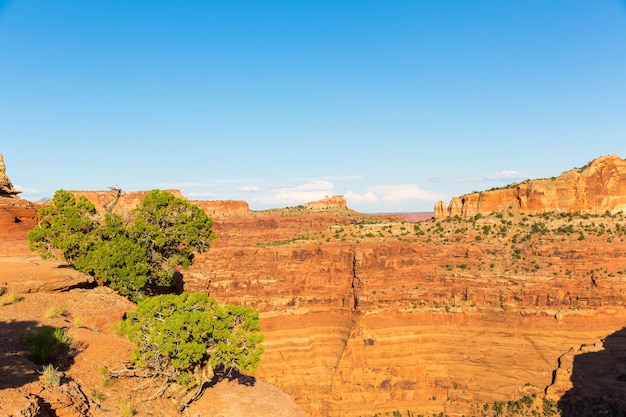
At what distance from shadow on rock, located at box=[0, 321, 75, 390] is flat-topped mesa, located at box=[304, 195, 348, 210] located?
9008 centimetres

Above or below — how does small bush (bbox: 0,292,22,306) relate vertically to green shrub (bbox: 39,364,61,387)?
above

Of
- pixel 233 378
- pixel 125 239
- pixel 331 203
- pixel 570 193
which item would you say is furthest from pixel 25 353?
pixel 331 203

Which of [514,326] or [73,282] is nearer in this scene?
[73,282]

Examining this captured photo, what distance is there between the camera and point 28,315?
20641mm

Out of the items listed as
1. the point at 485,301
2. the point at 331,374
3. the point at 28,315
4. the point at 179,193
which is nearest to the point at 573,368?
the point at 485,301

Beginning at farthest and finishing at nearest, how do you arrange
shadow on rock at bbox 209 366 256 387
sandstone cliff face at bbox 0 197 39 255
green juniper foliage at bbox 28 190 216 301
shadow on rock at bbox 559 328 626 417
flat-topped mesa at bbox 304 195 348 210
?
flat-topped mesa at bbox 304 195 348 210 < shadow on rock at bbox 559 328 626 417 < sandstone cliff face at bbox 0 197 39 255 < green juniper foliage at bbox 28 190 216 301 < shadow on rock at bbox 209 366 256 387

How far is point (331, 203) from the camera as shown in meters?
110

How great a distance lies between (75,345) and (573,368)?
1783 inches

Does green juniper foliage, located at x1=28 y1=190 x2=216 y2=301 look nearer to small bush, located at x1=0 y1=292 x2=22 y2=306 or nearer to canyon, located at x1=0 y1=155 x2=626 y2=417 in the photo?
small bush, located at x1=0 y1=292 x2=22 y2=306

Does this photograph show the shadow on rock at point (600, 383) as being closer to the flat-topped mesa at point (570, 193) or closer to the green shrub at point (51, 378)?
the flat-topped mesa at point (570, 193)

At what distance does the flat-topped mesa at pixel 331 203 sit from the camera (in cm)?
10875

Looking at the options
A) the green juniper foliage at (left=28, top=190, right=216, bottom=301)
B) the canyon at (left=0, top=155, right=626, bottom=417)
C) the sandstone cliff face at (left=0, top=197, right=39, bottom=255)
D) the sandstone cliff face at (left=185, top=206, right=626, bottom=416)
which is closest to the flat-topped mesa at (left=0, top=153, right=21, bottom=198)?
the sandstone cliff face at (left=0, top=197, right=39, bottom=255)

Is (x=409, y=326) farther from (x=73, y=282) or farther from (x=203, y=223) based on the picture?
(x=73, y=282)

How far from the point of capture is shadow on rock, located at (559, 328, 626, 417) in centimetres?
4131
